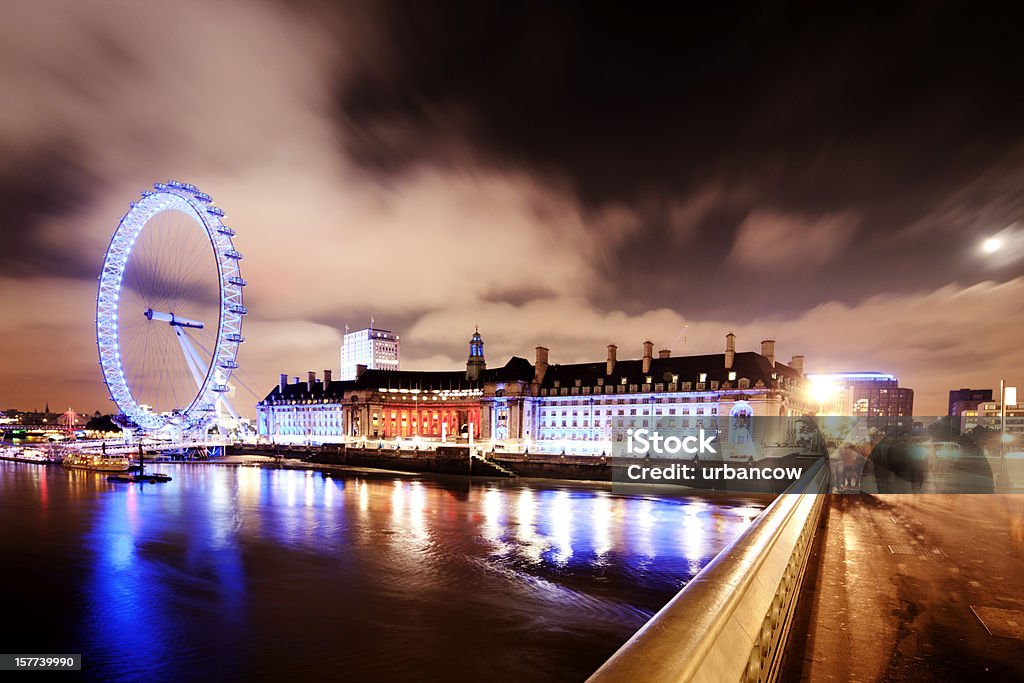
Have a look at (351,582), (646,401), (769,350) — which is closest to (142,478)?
(351,582)

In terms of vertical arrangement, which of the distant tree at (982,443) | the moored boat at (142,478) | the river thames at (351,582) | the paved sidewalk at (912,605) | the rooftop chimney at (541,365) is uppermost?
the rooftop chimney at (541,365)

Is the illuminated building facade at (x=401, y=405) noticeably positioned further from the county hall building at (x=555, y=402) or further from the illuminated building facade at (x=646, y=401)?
the illuminated building facade at (x=646, y=401)

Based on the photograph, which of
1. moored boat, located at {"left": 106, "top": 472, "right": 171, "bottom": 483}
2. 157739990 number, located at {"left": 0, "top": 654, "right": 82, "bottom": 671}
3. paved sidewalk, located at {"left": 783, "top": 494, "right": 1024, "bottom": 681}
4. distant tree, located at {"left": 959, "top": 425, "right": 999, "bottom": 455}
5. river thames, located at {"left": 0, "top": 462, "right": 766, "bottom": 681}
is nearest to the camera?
paved sidewalk, located at {"left": 783, "top": 494, "right": 1024, "bottom": 681}

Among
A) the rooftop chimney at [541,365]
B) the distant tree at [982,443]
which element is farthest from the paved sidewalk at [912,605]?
the rooftop chimney at [541,365]

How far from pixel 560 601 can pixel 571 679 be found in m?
6.16

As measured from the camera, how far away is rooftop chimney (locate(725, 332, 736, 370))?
89.1 meters

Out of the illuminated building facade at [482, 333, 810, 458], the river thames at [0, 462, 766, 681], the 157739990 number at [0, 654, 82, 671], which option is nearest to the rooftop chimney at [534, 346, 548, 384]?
the illuminated building facade at [482, 333, 810, 458]

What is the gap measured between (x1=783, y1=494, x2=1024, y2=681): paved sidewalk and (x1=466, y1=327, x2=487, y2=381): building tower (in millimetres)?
114047

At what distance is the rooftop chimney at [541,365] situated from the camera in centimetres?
10906

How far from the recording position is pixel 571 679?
52.6ft

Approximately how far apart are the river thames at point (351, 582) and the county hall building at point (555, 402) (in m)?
39.9

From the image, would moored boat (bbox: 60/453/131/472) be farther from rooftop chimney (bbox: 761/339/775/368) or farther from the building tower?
rooftop chimney (bbox: 761/339/775/368)

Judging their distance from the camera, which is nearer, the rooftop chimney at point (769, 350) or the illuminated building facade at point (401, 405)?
the rooftop chimney at point (769, 350)

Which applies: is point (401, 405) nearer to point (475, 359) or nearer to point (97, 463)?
point (475, 359)
